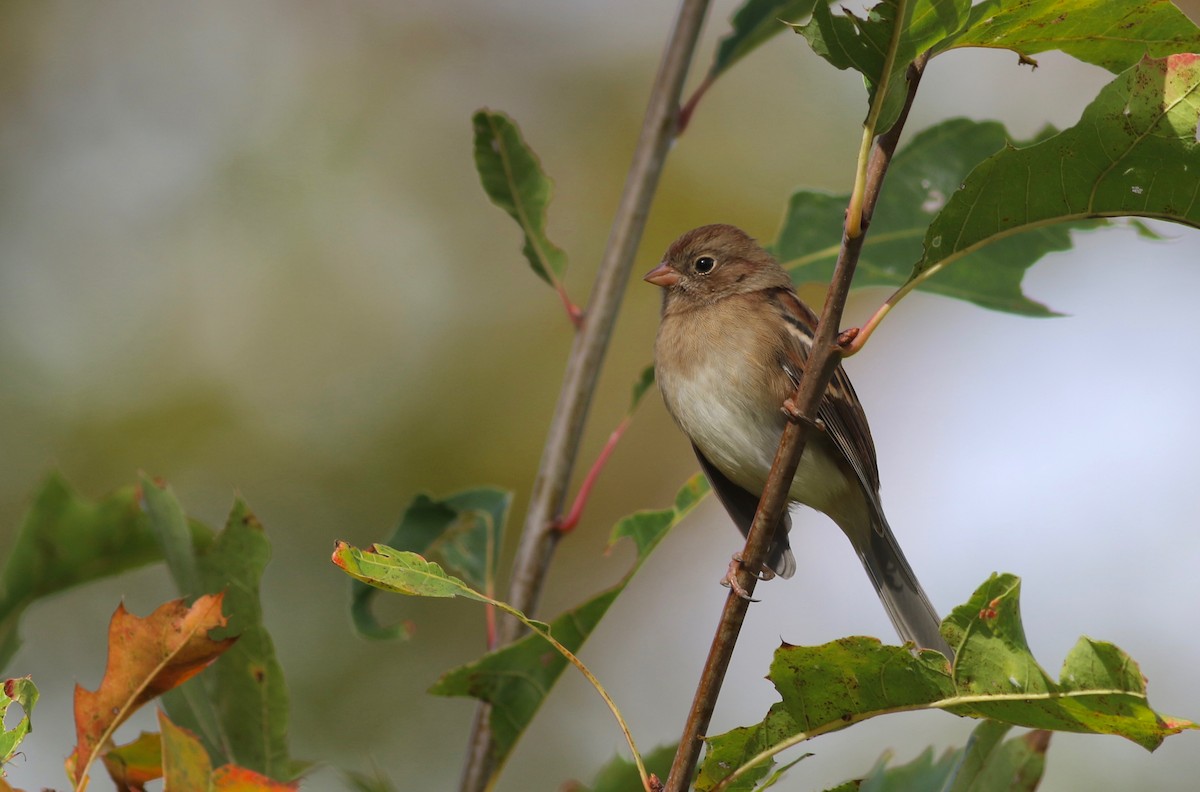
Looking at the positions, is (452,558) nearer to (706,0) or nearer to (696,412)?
(696,412)

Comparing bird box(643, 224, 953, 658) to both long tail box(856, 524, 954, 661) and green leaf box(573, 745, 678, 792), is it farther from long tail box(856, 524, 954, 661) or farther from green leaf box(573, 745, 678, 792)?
green leaf box(573, 745, 678, 792)

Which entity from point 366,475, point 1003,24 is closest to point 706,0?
point 1003,24

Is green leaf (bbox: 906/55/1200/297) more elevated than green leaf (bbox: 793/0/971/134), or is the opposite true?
green leaf (bbox: 793/0/971/134)

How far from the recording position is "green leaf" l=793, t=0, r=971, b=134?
162 centimetres

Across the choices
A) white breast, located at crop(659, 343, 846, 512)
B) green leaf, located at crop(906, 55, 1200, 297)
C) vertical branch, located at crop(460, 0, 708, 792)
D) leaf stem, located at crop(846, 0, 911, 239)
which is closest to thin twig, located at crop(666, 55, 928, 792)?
leaf stem, located at crop(846, 0, 911, 239)

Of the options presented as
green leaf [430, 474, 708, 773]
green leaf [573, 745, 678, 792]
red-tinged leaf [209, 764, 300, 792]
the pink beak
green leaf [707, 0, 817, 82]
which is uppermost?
green leaf [707, 0, 817, 82]

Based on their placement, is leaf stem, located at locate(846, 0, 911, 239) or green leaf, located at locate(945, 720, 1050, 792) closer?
leaf stem, located at locate(846, 0, 911, 239)

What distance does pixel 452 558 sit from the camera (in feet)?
9.25

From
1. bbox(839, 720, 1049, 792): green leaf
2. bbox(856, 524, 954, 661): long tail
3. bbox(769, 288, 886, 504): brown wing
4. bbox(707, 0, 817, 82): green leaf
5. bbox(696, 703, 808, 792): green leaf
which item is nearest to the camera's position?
bbox(696, 703, 808, 792): green leaf

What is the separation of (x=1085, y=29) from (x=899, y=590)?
235cm

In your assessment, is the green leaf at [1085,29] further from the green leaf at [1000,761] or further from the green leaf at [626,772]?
the green leaf at [626,772]

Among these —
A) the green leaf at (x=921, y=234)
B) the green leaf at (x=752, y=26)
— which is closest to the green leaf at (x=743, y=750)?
the green leaf at (x=921, y=234)

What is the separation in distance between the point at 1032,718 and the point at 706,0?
164 centimetres

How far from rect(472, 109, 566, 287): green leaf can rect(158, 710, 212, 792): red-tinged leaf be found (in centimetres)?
153
